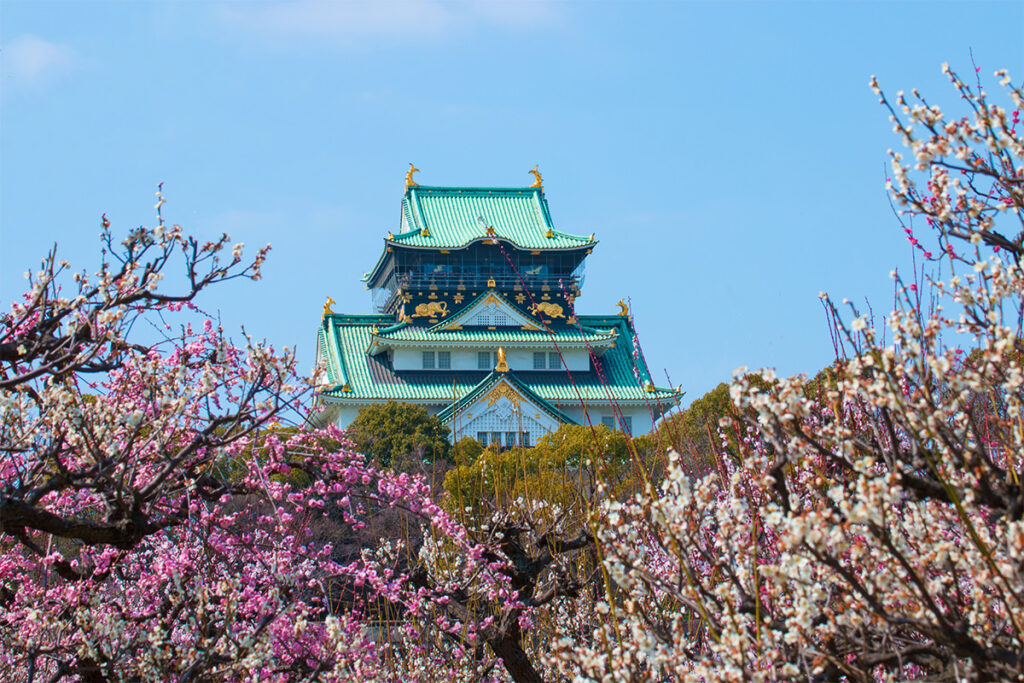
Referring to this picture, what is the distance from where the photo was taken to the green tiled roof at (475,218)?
42531 millimetres

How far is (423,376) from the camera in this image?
40.2m

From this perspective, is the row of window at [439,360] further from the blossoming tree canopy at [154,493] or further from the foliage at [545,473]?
the blossoming tree canopy at [154,493]

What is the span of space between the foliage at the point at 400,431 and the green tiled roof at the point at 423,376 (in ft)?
18.3

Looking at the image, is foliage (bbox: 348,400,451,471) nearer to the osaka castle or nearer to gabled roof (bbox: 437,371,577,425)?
gabled roof (bbox: 437,371,577,425)

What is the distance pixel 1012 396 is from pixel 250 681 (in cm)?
387

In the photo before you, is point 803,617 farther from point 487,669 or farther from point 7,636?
point 487,669

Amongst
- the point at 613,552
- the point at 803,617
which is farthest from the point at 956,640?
the point at 613,552

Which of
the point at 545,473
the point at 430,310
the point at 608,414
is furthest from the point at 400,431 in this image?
the point at 545,473

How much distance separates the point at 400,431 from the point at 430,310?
10904 mm

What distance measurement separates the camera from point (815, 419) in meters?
4.96

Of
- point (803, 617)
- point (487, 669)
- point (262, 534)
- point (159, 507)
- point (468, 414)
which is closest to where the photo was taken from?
point (803, 617)

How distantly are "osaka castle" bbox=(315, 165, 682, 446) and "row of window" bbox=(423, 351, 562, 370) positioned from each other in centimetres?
4

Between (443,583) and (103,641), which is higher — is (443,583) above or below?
above

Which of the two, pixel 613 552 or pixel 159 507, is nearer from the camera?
pixel 613 552
